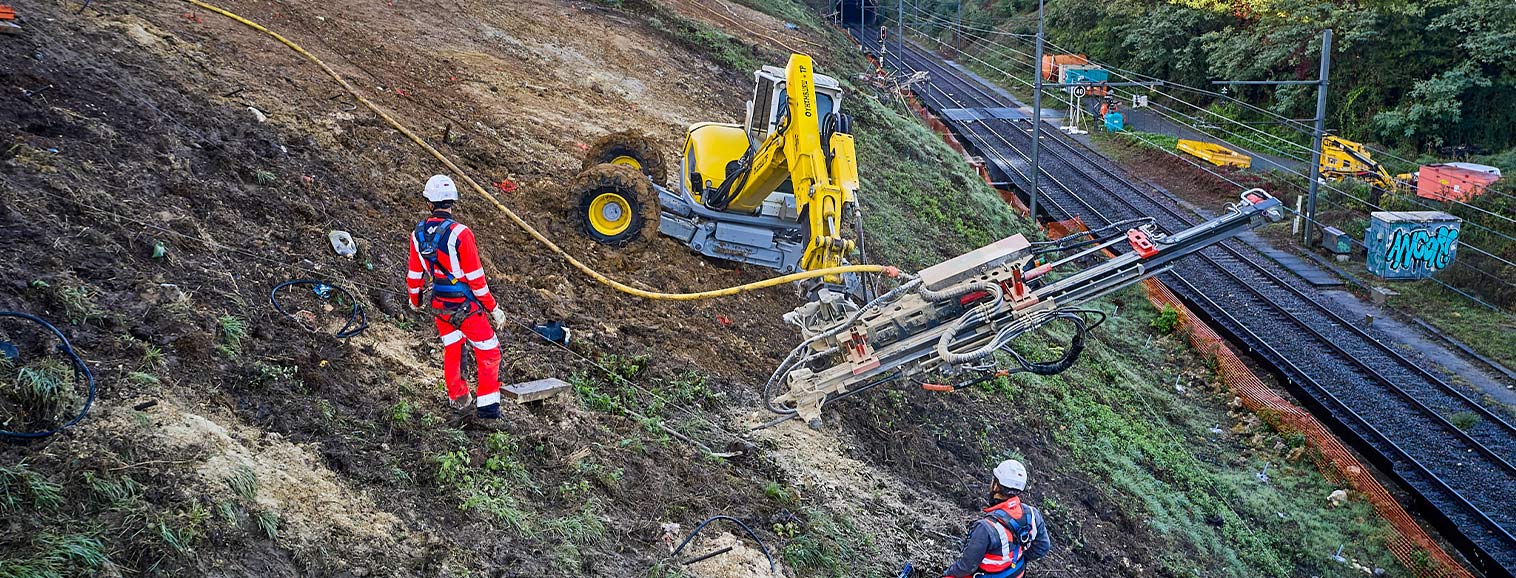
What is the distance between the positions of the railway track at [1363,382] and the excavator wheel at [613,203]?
1257 centimetres

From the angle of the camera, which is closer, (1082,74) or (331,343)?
(331,343)

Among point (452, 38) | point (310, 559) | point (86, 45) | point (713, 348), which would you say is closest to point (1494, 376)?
point (713, 348)

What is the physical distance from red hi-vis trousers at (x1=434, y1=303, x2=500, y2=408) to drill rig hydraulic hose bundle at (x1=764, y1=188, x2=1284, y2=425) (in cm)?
286

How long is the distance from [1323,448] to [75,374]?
17253 millimetres

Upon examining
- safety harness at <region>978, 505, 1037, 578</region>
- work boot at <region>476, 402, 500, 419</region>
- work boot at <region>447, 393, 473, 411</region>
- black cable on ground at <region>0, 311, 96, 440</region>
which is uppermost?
black cable on ground at <region>0, 311, 96, 440</region>

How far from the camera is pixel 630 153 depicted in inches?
591

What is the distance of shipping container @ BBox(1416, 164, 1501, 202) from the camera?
30234 millimetres

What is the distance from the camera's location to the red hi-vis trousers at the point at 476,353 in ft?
24.6

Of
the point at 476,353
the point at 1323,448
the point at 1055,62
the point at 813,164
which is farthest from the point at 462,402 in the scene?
the point at 1055,62

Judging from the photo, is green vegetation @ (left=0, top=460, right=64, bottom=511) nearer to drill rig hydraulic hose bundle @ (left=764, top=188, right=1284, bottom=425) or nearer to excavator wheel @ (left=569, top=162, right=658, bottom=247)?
drill rig hydraulic hose bundle @ (left=764, top=188, right=1284, bottom=425)

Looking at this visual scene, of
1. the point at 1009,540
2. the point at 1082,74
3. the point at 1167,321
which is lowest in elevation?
the point at 1167,321

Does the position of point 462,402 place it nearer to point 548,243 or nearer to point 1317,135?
point 548,243

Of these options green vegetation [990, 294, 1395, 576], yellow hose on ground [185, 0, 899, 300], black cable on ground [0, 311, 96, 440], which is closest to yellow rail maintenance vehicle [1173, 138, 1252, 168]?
green vegetation [990, 294, 1395, 576]

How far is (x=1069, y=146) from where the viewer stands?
43688 millimetres
